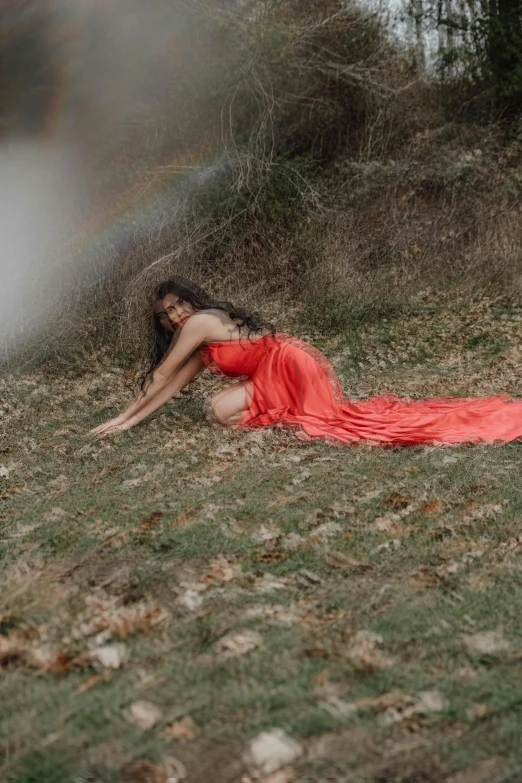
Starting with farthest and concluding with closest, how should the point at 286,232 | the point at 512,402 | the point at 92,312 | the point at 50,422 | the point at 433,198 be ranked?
the point at 433,198
the point at 286,232
the point at 92,312
the point at 50,422
the point at 512,402

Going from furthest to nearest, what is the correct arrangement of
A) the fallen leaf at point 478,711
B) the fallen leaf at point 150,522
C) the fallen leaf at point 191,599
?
the fallen leaf at point 150,522
the fallen leaf at point 191,599
the fallen leaf at point 478,711

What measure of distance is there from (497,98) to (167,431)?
43.6 ft

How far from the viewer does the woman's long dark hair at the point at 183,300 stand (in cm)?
605

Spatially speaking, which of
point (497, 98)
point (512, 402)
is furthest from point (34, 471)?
point (497, 98)

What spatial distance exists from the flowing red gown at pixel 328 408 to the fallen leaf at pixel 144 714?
3512 mm

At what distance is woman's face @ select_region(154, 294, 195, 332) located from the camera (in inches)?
238

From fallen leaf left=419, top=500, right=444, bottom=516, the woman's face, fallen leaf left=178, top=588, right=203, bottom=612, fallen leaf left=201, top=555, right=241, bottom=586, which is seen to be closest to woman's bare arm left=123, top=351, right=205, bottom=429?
the woman's face

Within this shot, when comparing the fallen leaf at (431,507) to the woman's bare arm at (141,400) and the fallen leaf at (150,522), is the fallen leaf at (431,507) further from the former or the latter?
the woman's bare arm at (141,400)

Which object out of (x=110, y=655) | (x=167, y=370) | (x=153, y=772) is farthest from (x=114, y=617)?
(x=167, y=370)

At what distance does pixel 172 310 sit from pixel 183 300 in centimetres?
12

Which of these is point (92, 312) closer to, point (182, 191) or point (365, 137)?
point (182, 191)

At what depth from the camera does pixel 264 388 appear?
6.26m

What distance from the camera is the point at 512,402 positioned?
6125 millimetres

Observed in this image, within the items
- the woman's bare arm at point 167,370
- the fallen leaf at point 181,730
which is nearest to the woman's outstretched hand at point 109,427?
the woman's bare arm at point 167,370
